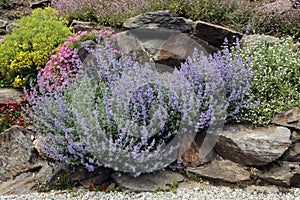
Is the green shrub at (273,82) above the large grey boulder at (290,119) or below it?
above

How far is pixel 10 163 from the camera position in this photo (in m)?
4.09

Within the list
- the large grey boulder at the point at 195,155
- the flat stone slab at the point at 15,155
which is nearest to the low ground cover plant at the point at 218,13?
the large grey boulder at the point at 195,155

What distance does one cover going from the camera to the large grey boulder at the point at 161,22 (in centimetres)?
536

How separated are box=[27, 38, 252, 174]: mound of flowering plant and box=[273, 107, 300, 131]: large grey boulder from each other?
16.0 inches

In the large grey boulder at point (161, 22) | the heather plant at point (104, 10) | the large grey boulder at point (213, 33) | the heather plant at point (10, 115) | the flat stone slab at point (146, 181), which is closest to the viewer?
the flat stone slab at point (146, 181)

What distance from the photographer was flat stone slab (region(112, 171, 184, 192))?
352 cm

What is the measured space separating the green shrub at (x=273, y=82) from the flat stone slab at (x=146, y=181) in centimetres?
100

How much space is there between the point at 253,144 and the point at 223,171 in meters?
0.43

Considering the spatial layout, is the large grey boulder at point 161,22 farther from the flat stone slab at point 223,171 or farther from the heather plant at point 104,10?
the flat stone slab at point 223,171

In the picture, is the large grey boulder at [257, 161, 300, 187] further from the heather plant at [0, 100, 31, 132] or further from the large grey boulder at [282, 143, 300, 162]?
the heather plant at [0, 100, 31, 132]

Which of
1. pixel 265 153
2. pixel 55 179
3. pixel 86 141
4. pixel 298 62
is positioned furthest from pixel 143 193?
pixel 298 62

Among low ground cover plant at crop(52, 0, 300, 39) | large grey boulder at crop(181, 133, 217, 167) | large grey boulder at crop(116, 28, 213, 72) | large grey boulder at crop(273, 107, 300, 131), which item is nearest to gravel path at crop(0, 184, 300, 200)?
large grey boulder at crop(181, 133, 217, 167)

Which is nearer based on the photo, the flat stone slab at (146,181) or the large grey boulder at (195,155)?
the flat stone slab at (146,181)

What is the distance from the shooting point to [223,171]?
369 centimetres
